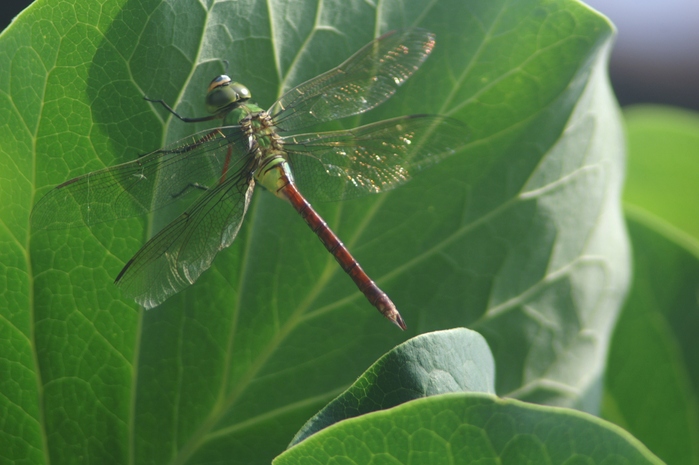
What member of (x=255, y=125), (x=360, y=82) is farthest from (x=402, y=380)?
(x=255, y=125)

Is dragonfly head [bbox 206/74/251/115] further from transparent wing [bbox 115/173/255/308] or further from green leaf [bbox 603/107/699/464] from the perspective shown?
green leaf [bbox 603/107/699/464]

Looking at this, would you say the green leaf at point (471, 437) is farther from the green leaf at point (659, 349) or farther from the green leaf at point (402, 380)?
the green leaf at point (659, 349)

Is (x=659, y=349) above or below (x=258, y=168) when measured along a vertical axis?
below

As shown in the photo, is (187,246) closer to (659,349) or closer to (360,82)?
(360,82)

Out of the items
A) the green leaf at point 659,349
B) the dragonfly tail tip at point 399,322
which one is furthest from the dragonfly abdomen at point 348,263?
the green leaf at point 659,349

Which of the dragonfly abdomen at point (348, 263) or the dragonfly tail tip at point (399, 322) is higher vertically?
the dragonfly abdomen at point (348, 263)
